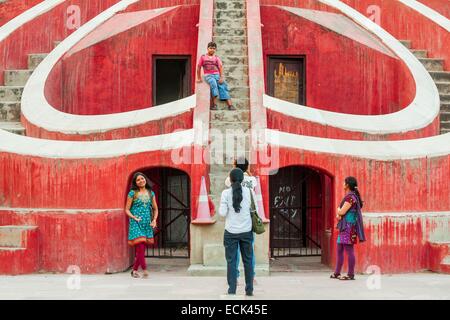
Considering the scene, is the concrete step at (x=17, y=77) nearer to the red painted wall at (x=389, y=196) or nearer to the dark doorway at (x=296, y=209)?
the dark doorway at (x=296, y=209)

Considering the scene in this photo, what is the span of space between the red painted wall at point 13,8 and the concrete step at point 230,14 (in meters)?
3.84

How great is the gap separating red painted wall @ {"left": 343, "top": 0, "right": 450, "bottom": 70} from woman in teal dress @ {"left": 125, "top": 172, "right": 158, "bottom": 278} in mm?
7878

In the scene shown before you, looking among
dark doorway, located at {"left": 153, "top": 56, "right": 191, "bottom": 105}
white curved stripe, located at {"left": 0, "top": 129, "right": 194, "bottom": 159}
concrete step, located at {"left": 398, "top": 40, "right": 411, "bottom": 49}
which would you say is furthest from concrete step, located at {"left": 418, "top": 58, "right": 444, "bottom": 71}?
white curved stripe, located at {"left": 0, "top": 129, "right": 194, "bottom": 159}

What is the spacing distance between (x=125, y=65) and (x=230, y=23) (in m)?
2.05

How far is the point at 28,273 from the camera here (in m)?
9.41

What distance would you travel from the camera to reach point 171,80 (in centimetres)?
1564

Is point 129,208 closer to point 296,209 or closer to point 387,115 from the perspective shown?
point 387,115

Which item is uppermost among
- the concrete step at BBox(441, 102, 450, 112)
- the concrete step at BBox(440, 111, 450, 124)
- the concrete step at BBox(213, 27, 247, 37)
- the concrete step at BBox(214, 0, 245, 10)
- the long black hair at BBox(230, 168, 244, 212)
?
the concrete step at BBox(214, 0, 245, 10)

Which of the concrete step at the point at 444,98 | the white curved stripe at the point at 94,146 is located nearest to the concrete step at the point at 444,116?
the concrete step at the point at 444,98

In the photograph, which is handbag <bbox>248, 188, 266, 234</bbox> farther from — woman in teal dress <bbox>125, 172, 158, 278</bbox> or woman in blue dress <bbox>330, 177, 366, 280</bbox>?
woman in teal dress <bbox>125, 172, 158, 278</bbox>

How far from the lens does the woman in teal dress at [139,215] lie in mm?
9250

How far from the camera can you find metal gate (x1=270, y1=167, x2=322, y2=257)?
14.0 metres

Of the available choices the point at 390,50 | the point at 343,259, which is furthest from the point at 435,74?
the point at 343,259

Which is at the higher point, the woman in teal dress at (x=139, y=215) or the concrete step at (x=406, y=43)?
the concrete step at (x=406, y=43)
